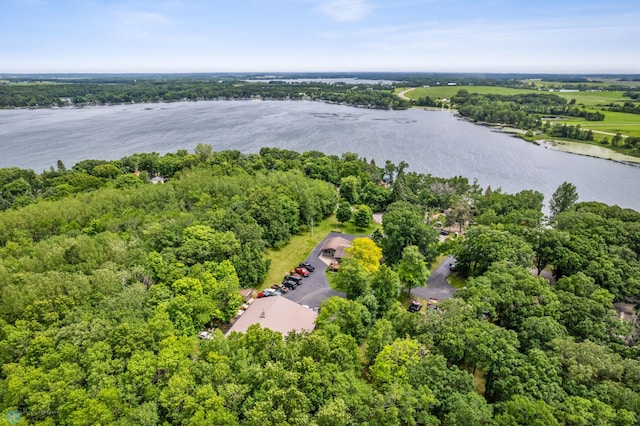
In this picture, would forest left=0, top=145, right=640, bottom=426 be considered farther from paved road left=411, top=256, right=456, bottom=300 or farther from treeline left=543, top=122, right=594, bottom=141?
treeline left=543, top=122, right=594, bottom=141

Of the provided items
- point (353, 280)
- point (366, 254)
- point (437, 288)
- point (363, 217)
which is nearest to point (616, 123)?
point (363, 217)

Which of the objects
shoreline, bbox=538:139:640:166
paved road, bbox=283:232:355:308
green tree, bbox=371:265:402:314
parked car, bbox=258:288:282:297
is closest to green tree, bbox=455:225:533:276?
→ green tree, bbox=371:265:402:314

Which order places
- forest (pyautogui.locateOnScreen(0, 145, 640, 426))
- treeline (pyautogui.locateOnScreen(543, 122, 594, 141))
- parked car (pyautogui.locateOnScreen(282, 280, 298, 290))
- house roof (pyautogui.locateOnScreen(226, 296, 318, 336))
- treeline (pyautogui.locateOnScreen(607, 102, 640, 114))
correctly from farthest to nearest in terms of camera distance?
treeline (pyautogui.locateOnScreen(607, 102, 640, 114)), treeline (pyautogui.locateOnScreen(543, 122, 594, 141)), parked car (pyautogui.locateOnScreen(282, 280, 298, 290)), house roof (pyautogui.locateOnScreen(226, 296, 318, 336)), forest (pyautogui.locateOnScreen(0, 145, 640, 426))

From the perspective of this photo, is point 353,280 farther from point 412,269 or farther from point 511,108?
point 511,108

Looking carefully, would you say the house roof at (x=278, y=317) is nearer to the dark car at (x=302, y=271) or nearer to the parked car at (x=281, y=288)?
the parked car at (x=281, y=288)

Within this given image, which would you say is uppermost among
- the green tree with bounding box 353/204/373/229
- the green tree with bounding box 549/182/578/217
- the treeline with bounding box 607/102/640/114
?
the treeline with bounding box 607/102/640/114

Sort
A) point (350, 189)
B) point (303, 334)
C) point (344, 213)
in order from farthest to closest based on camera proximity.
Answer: point (350, 189) < point (344, 213) < point (303, 334)

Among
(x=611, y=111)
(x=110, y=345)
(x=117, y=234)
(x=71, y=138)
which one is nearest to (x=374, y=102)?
(x=611, y=111)

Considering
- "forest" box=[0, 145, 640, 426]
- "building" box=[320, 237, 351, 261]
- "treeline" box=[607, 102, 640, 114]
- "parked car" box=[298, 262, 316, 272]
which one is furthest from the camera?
"treeline" box=[607, 102, 640, 114]
